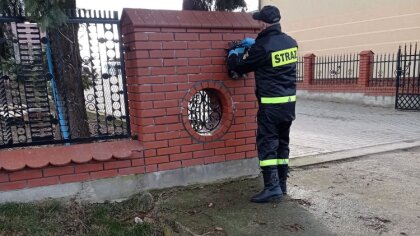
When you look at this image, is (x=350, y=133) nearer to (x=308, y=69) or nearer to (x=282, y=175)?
(x=282, y=175)

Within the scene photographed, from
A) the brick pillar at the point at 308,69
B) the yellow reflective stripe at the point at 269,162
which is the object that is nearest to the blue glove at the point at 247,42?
the yellow reflective stripe at the point at 269,162

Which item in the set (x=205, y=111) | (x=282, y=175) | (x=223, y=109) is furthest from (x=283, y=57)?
(x=282, y=175)

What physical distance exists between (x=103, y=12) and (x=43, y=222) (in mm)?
1842

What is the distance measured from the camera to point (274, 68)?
3260 mm

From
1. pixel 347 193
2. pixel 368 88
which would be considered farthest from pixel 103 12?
pixel 368 88

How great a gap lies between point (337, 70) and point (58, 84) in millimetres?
13711

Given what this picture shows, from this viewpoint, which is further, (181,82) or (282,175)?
(282,175)

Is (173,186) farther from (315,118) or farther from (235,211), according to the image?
(315,118)

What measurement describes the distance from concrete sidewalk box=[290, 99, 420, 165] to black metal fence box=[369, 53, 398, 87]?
152 centimetres

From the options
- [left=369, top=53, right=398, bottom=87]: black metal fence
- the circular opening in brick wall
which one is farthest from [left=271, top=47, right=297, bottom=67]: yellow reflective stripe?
[left=369, top=53, right=398, bottom=87]: black metal fence

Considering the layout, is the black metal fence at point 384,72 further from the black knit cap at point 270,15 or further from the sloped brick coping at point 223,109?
the black knit cap at point 270,15

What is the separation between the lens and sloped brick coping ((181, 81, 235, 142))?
11.6ft

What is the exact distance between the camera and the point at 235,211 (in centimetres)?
317

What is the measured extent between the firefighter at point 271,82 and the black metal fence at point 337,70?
11535 mm
